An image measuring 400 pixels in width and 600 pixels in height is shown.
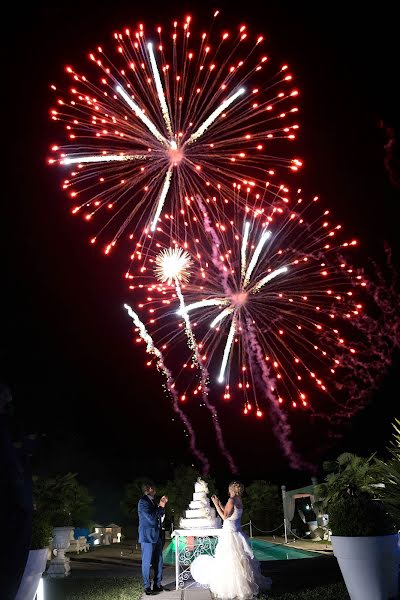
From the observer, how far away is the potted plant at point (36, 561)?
19.1ft

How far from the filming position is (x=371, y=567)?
6555 millimetres

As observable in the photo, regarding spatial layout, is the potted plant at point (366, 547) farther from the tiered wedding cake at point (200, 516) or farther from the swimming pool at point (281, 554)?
the swimming pool at point (281, 554)

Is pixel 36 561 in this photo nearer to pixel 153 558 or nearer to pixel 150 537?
pixel 150 537

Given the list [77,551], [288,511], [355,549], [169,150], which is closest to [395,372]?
[288,511]

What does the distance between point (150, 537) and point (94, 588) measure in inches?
60.6

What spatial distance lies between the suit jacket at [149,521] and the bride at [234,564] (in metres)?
1.28

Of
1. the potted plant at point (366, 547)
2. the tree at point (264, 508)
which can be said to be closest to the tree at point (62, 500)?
the potted plant at point (366, 547)

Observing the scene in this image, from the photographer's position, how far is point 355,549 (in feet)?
21.8

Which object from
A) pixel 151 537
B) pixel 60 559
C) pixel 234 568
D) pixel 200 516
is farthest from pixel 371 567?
pixel 60 559

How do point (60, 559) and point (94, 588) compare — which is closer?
point (94, 588)

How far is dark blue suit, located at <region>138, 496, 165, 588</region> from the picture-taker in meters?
9.84

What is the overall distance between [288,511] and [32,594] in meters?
29.5

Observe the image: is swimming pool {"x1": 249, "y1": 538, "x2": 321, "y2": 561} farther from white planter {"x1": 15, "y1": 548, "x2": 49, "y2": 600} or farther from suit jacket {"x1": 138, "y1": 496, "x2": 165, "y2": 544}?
white planter {"x1": 15, "y1": 548, "x2": 49, "y2": 600}

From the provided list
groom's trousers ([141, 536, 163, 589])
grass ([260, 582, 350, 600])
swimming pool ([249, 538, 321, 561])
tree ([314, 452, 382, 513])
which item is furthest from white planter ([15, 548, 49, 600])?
tree ([314, 452, 382, 513])
